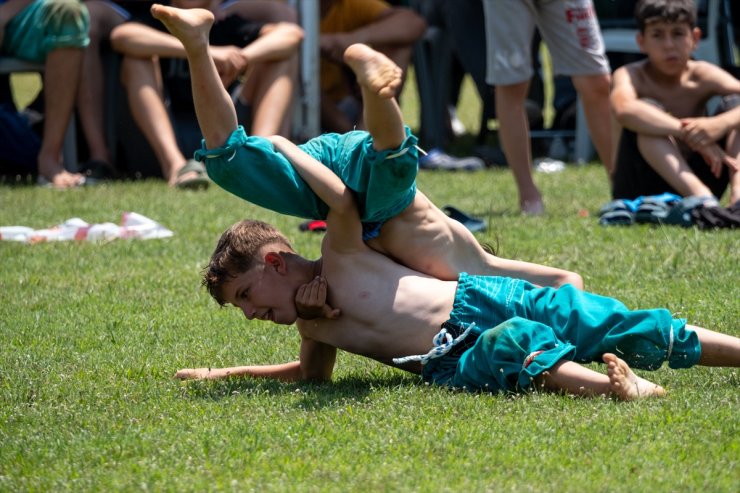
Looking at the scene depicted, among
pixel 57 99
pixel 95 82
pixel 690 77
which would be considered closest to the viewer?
pixel 690 77

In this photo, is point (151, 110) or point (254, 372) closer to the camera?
point (254, 372)

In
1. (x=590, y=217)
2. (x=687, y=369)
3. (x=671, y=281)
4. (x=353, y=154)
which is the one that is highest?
(x=353, y=154)

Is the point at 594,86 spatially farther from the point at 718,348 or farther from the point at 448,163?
the point at 718,348

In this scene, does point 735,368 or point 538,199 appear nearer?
point 735,368

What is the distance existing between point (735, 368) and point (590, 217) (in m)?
2.92

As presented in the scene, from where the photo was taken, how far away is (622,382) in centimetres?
339

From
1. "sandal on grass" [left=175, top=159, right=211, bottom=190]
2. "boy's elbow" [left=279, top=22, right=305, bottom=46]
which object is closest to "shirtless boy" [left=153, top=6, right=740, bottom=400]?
"sandal on grass" [left=175, top=159, right=211, bottom=190]

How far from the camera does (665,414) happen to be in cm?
328

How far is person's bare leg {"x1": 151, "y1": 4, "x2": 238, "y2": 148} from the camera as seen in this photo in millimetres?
3787

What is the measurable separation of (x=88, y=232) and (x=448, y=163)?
3.32 meters

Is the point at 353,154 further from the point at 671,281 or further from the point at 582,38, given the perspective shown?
the point at 582,38

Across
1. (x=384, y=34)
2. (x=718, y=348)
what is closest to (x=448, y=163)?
(x=384, y=34)

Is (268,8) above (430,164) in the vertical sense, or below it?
above

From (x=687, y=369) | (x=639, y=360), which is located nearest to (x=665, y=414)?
(x=639, y=360)
